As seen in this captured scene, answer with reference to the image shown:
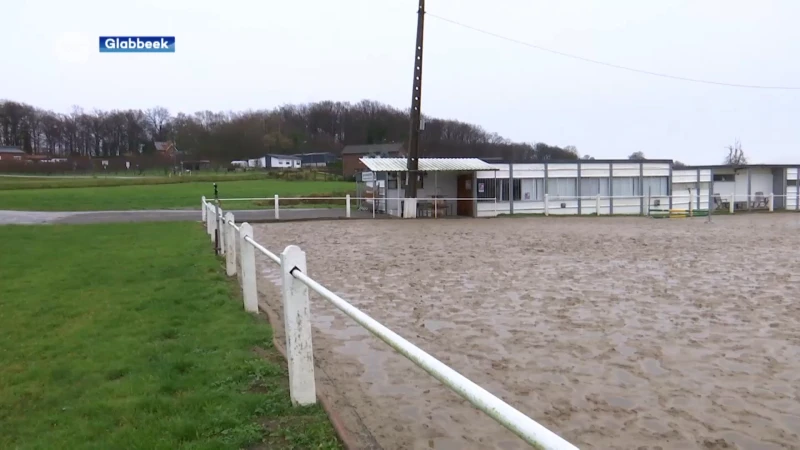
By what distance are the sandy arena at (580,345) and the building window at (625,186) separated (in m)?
21.6

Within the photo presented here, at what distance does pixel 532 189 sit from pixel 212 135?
67.8 m

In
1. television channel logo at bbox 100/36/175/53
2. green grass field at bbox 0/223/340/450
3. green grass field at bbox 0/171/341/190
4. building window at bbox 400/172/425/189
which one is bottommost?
green grass field at bbox 0/223/340/450

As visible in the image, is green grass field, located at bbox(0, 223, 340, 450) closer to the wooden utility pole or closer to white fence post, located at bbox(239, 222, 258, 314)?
white fence post, located at bbox(239, 222, 258, 314)

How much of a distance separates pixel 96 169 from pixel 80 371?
88.5 metres

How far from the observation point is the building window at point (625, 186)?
3619cm

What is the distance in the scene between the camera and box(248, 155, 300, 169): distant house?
101500mm

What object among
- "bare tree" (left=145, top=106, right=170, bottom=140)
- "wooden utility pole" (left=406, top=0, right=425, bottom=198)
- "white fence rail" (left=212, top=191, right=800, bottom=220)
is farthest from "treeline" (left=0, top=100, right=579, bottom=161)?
"wooden utility pole" (left=406, top=0, right=425, bottom=198)

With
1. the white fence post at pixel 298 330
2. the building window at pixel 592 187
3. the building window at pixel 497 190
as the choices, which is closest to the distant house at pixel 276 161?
the building window at pixel 592 187

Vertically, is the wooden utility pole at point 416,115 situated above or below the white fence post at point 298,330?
above

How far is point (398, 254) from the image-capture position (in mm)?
15383

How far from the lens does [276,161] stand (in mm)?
106875

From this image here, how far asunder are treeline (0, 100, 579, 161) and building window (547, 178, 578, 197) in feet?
161

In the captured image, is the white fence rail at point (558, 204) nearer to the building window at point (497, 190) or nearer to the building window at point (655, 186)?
the building window at point (497, 190)

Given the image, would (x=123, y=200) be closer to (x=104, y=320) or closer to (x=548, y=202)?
(x=548, y=202)
